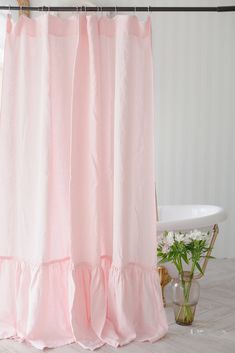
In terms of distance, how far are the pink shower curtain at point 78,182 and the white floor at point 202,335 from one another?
0.06 m

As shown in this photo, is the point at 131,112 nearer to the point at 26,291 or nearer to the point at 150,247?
the point at 150,247

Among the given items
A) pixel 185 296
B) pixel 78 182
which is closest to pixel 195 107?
pixel 185 296

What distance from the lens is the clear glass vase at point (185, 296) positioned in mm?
2502

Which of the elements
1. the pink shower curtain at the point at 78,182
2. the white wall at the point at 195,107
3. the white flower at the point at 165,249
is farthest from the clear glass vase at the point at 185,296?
the white wall at the point at 195,107

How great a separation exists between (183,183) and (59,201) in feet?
8.36

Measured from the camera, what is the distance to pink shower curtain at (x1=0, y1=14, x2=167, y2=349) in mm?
2131

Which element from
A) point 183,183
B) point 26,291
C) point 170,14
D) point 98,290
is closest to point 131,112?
point 98,290

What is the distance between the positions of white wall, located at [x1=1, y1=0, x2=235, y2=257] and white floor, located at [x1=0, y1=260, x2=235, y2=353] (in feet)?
4.50

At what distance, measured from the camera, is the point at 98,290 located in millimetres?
2176

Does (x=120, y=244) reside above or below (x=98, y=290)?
above

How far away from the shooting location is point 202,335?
2.40 m

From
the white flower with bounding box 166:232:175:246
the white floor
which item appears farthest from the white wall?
the white flower with bounding box 166:232:175:246

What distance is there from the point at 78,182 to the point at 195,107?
8.64ft

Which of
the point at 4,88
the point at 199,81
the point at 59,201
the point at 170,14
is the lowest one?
the point at 59,201
